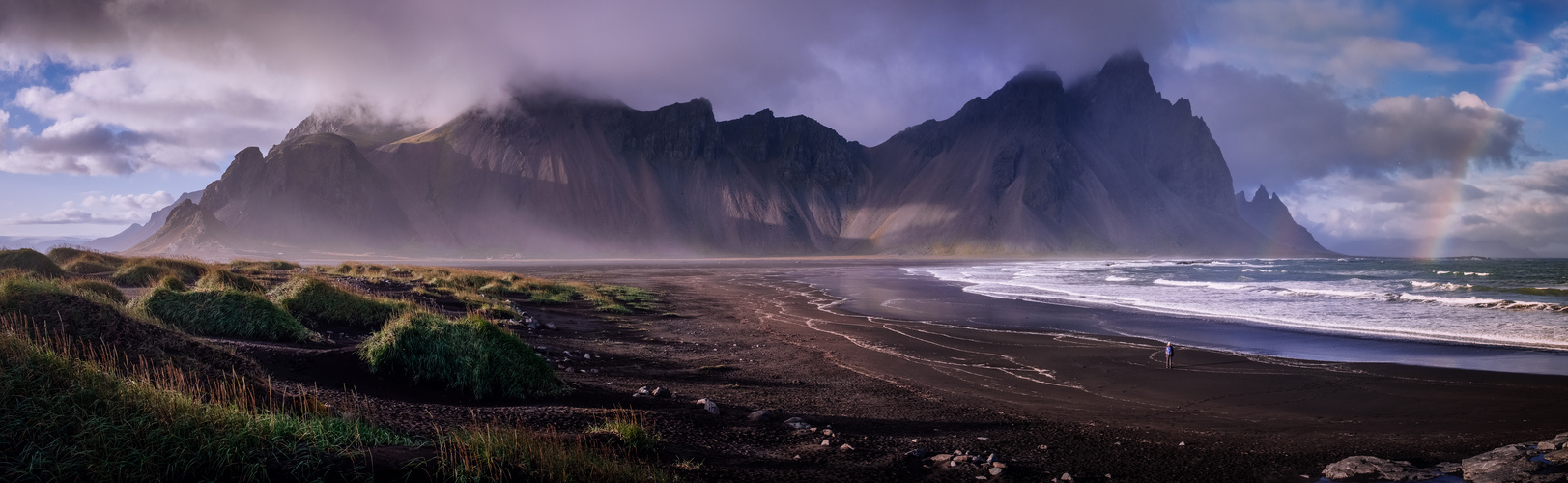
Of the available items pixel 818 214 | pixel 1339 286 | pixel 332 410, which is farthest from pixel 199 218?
pixel 1339 286

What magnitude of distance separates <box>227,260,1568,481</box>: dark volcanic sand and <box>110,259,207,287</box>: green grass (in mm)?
11223

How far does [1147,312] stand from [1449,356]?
1072 centimetres

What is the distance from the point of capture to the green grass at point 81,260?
2009 centimetres

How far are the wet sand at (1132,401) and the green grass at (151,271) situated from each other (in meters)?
14.4

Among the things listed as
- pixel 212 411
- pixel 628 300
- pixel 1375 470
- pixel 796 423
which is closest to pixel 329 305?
pixel 212 411

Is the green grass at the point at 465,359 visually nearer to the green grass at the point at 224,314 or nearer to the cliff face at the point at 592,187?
the green grass at the point at 224,314

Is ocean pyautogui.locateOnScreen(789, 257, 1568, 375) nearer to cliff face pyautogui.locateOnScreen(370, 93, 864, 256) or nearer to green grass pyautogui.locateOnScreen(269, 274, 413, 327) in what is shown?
green grass pyautogui.locateOnScreen(269, 274, 413, 327)

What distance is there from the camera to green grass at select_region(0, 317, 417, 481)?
4.16 m

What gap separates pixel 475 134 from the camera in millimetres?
171250

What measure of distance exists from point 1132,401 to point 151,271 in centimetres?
2583

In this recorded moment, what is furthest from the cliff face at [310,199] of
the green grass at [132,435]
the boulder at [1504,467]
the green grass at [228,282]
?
the boulder at [1504,467]

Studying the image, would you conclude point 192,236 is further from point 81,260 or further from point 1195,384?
point 1195,384

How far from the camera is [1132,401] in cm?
1148

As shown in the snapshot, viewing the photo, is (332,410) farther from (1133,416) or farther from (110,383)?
(1133,416)
